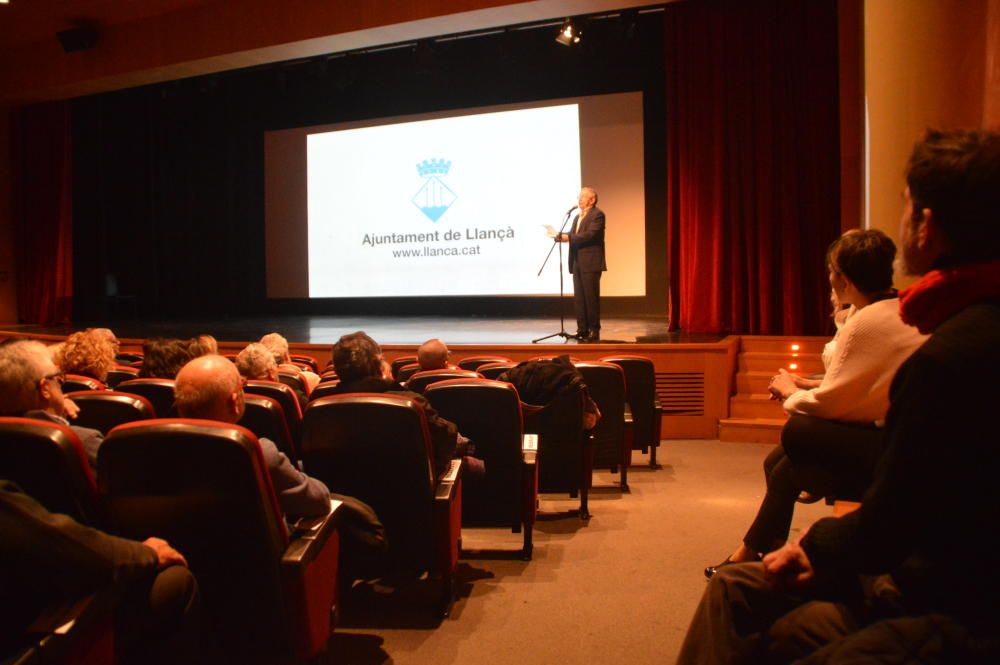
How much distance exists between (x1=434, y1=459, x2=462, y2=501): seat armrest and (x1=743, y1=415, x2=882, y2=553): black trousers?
93cm

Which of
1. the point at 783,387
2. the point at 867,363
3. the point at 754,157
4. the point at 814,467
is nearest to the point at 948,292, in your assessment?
the point at 867,363

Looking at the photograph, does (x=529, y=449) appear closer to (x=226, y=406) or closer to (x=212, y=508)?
(x=226, y=406)

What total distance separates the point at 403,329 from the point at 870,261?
6575 mm

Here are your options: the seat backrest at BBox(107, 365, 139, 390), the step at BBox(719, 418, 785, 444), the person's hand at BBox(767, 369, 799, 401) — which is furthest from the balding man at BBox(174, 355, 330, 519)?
the step at BBox(719, 418, 785, 444)

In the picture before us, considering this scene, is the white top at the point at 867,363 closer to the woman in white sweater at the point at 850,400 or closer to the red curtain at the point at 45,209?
the woman in white sweater at the point at 850,400

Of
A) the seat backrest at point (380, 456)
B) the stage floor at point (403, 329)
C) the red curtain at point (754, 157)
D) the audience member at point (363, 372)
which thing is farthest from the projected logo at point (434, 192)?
the seat backrest at point (380, 456)

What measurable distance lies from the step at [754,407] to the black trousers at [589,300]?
1.36 meters

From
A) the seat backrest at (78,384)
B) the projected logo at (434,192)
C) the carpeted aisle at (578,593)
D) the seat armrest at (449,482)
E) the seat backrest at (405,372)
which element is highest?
the projected logo at (434,192)

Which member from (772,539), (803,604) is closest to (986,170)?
(803,604)

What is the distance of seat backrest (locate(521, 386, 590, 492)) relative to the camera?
3398mm

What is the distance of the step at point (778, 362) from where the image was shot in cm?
618

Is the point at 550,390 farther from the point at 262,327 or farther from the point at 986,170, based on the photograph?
the point at 262,327

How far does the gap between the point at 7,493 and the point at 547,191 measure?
24.0 ft

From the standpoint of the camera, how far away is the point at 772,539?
222 centimetres
